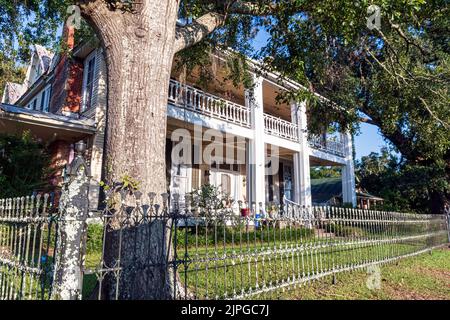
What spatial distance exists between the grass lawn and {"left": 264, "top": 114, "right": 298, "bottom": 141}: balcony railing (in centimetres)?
816

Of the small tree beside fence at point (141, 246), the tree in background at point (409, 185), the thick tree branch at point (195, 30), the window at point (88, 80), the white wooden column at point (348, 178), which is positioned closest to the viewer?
the small tree beside fence at point (141, 246)

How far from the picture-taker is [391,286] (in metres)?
5.99

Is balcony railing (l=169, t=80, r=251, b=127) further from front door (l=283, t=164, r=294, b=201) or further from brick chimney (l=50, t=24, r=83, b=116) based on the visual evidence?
front door (l=283, t=164, r=294, b=201)

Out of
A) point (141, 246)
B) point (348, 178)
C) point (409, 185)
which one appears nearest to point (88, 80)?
point (141, 246)

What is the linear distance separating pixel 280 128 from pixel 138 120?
12.2 meters

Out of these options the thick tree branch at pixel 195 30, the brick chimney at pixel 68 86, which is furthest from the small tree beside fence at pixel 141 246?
the brick chimney at pixel 68 86

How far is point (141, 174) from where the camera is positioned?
3.99 meters

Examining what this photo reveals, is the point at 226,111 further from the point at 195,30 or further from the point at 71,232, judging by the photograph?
the point at 71,232

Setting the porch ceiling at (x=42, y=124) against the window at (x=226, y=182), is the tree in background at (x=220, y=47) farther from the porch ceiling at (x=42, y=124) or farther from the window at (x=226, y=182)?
the window at (x=226, y=182)

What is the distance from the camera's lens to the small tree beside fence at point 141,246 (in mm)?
2834

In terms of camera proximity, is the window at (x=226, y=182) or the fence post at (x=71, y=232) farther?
the window at (x=226, y=182)

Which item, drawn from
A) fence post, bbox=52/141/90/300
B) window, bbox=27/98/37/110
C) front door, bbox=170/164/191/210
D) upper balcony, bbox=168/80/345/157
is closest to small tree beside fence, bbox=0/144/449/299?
fence post, bbox=52/141/90/300

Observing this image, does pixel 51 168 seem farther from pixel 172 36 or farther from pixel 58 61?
pixel 172 36

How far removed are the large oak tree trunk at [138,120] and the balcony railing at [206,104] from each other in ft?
19.8
